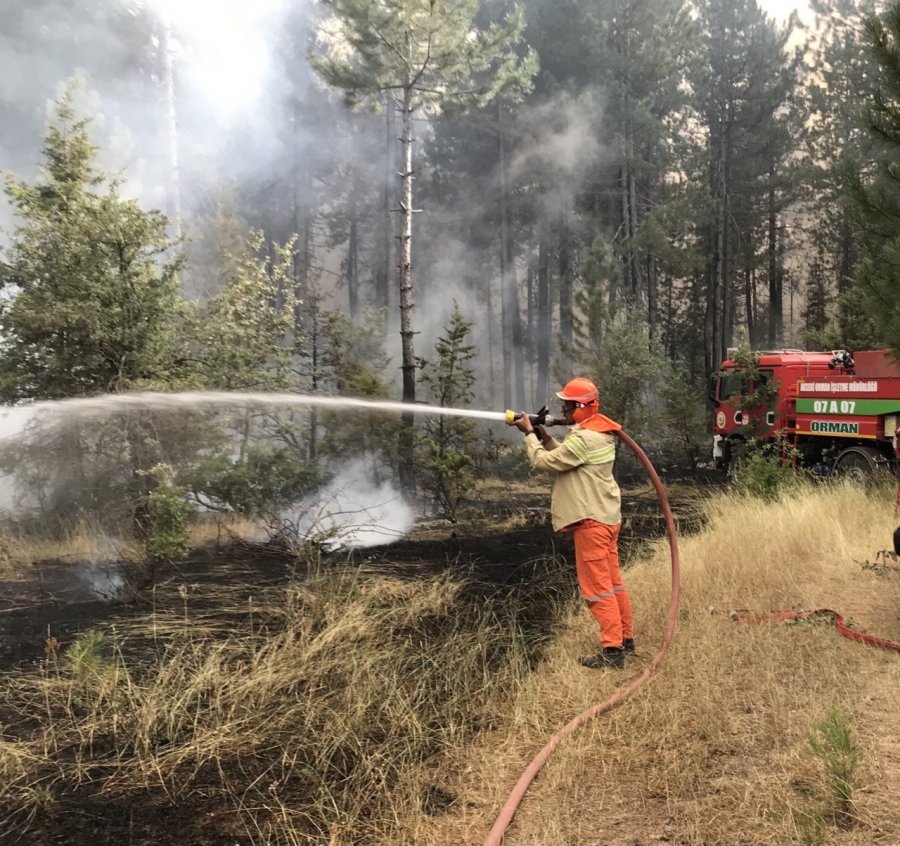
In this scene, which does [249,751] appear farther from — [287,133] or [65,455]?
[287,133]

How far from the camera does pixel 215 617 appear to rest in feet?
15.4

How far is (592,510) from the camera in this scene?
4.08 meters

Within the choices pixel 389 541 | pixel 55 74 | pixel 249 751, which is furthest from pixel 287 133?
pixel 249 751

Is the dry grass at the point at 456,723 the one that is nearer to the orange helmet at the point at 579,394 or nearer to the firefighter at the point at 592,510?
the firefighter at the point at 592,510

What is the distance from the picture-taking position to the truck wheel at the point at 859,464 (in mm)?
9266

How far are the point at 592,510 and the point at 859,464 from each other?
736 centimetres

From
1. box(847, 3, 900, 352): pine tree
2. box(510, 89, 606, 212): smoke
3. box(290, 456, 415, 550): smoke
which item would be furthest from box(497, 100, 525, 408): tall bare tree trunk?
box(847, 3, 900, 352): pine tree

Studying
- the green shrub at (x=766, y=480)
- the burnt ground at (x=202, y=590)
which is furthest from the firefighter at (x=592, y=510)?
the green shrub at (x=766, y=480)

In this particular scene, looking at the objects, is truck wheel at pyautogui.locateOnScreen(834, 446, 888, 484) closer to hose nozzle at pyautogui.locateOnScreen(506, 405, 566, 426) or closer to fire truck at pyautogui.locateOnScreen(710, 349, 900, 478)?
fire truck at pyautogui.locateOnScreen(710, 349, 900, 478)

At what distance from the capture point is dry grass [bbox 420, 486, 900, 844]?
2432 millimetres

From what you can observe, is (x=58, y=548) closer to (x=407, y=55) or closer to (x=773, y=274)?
(x=407, y=55)

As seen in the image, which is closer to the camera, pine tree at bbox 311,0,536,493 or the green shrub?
the green shrub

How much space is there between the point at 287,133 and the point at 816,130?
17.7 m

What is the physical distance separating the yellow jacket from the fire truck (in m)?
5.86
